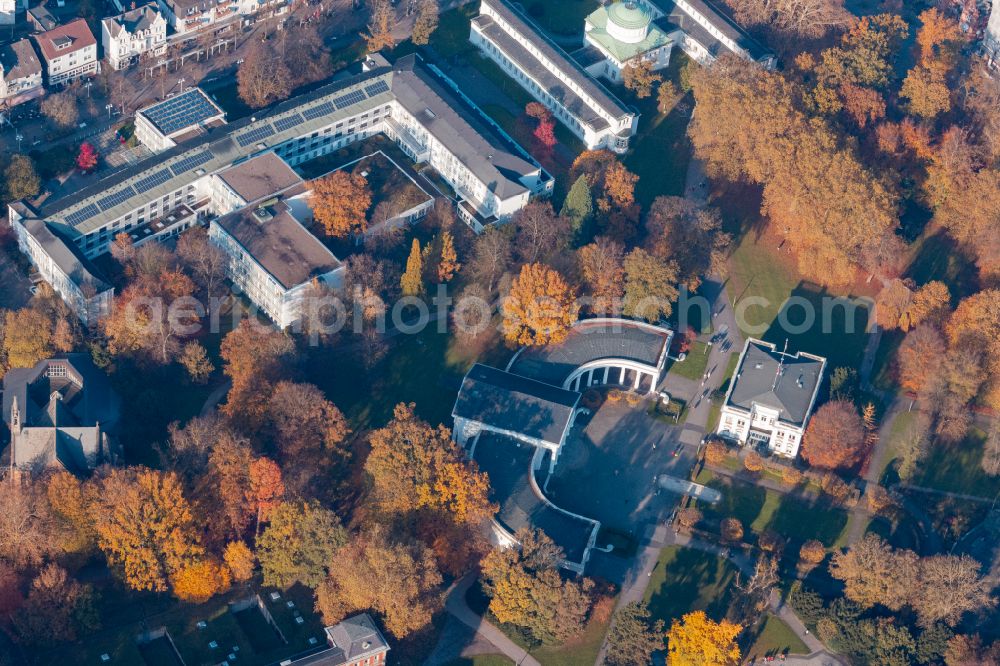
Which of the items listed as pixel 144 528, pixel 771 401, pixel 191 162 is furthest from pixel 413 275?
pixel 144 528

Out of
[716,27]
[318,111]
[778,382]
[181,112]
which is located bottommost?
[181,112]

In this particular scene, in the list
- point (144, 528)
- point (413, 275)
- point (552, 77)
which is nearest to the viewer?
point (144, 528)

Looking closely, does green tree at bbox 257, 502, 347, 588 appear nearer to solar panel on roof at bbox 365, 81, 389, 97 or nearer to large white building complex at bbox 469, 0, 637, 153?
solar panel on roof at bbox 365, 81, 389, 97

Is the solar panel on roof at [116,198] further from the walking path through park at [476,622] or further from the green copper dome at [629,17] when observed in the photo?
the green copper dome at [629,17]

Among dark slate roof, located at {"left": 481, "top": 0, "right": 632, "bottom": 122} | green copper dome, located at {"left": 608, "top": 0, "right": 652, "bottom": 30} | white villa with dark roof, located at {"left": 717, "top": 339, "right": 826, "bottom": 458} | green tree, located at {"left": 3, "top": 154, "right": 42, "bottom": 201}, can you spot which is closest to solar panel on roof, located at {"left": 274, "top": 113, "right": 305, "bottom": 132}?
green tree, located at {"left": 3, "top": 154, "right": 42, "bottom": 201}

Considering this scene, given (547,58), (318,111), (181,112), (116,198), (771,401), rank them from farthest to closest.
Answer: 1. (547,58)
2. (318,111)
3. (181,112)
4. (116,198)
5. (771,401)

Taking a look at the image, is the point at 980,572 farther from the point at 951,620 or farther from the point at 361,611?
the point at 361,611

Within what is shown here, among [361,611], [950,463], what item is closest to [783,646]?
[950,463]

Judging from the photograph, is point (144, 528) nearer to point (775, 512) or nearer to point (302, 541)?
point (302, 541)
